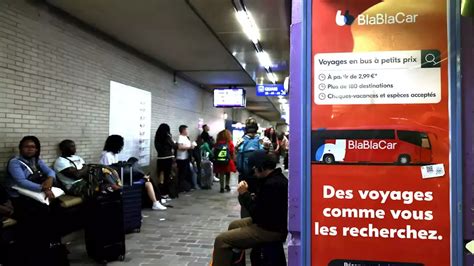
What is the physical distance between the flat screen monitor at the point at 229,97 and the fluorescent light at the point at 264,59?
9.48 feet

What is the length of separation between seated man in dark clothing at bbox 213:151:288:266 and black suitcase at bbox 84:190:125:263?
5.55ft

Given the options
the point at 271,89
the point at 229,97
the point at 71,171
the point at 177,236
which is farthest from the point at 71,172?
the point at 271,89

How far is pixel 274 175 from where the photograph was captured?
3480 millimetres

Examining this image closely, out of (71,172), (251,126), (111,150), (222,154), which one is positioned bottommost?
(71,172)

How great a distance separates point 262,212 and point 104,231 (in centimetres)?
230

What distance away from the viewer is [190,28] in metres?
7.21

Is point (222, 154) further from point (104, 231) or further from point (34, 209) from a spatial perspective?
point (34, 209)

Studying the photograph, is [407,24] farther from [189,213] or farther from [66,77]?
[189,213]

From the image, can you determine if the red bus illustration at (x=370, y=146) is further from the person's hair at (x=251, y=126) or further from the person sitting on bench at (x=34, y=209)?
the person's hair at (x=251, y=126)

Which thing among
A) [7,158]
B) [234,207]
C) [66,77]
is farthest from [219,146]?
[7,158]

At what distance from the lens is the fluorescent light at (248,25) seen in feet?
20.9

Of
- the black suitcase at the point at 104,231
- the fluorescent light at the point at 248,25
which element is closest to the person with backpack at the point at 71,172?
the black suitcase at the point at 104,231

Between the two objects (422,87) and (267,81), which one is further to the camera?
(267,81)

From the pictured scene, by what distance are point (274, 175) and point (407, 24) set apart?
2.03m
